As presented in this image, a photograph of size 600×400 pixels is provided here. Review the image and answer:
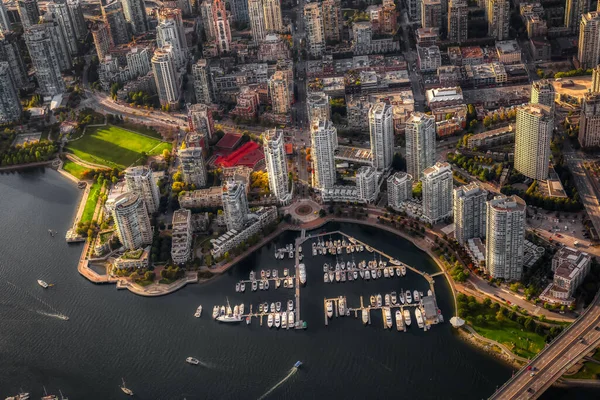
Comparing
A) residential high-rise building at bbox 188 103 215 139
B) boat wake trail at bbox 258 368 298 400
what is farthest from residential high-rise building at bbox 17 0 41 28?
boat wake trail at bbox 258 368 298 400

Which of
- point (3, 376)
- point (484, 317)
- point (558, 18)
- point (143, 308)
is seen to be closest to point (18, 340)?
point (3, 376)

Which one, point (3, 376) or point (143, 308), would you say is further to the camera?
point (143, 308)

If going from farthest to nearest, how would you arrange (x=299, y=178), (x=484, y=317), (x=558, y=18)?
Result: (x=558, y=18), (x=299, y=178), (x=484, y=317)

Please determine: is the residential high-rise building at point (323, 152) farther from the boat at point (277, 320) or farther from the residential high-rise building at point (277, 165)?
the boat at point (277, 320)

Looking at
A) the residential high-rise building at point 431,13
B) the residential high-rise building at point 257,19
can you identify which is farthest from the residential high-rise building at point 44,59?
the residential high-rise building at point 431,13

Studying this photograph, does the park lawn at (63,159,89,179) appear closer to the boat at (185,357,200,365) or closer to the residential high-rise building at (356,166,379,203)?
the residential high-rise building at (356,166,379,203)

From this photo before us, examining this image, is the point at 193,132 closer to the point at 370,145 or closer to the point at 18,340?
the point at 370,145

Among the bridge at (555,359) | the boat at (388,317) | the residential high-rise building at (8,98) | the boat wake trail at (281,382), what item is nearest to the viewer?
the bridge at (555,359)
